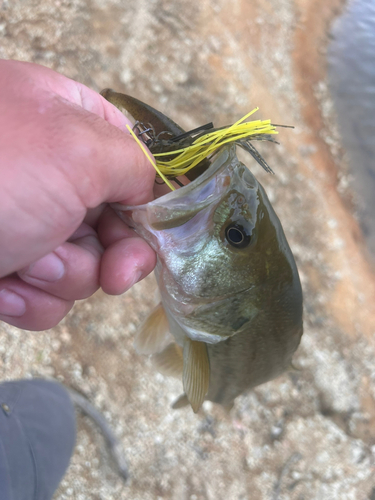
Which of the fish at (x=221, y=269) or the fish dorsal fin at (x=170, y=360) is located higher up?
the fish at (x=221, y=269)

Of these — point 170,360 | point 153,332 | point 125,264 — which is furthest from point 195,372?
point 125,264

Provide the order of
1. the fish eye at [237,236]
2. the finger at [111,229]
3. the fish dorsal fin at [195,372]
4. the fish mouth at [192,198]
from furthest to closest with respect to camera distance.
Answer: the fish dorsal fin at [195,372] → the finger at [111,229] → the fish eye at [237,236] → the fish mouth at [192,198]

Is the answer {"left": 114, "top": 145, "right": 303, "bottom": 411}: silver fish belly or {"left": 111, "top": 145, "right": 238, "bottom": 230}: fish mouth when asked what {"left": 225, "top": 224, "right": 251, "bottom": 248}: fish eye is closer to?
{"left": 114, "top": 145, "right": 303, "bottom": 411}: silver fish belly

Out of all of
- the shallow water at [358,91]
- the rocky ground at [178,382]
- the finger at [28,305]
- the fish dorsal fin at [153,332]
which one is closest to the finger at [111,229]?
the finger at [28,305]

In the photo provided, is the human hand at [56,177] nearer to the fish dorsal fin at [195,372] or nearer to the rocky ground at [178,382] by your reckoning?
the fish dorsal fin at [195,372]

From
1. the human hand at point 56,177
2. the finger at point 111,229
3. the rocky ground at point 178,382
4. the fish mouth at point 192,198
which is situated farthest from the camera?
the rocky ground at point 178,382

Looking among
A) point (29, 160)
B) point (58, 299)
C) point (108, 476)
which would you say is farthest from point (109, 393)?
point (29, 160)

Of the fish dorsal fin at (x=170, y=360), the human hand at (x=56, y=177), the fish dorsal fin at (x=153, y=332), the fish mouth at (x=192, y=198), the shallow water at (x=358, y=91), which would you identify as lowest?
the shallow water at (x=358, y=91)
